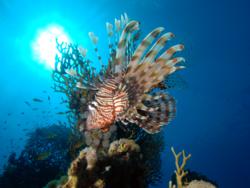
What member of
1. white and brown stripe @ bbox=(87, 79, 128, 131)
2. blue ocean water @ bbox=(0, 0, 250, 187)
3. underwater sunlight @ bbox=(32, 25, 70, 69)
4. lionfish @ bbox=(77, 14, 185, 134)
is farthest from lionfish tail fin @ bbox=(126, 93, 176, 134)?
underwater sunlight @ bbox=(32, 25, 70, 69)

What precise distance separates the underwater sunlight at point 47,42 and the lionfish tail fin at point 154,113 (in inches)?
892

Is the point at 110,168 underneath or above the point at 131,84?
underneath

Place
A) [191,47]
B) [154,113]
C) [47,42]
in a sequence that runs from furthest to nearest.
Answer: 1. [47,42]
2. [191,47]
3. [154,113]

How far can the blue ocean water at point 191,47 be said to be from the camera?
2511cm

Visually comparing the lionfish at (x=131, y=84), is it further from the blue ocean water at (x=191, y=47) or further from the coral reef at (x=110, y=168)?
the blue ocean water at (x=191, y=47)

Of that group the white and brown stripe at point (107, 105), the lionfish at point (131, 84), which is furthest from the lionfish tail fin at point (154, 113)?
the white and brown stripe at point (107, 105)

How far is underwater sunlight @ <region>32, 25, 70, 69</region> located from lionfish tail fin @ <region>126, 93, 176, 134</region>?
74.3 feet

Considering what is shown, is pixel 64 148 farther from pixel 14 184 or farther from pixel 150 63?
pixel 150 63

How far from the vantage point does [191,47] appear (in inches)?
1113

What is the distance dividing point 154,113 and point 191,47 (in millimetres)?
25927

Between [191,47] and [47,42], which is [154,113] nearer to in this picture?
[191,47]

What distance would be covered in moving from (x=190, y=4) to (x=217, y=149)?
46750mm

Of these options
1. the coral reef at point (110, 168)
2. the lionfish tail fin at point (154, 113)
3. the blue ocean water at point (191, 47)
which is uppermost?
the blue ocean water at point (191, 47)

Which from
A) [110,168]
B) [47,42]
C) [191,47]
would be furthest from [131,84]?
[47,42]
